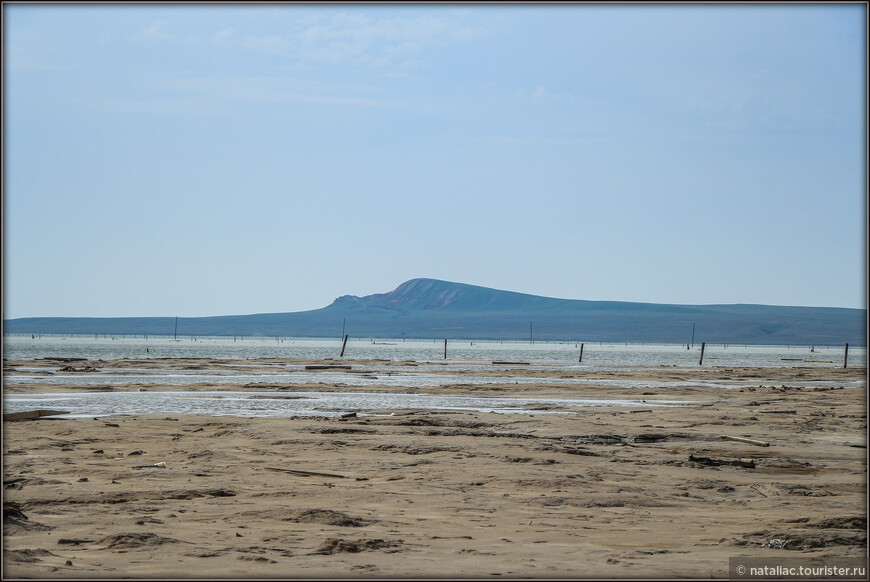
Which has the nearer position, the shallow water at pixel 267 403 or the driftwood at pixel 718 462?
the driftwood at pixel 718 462

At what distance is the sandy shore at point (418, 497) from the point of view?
7.09 meters

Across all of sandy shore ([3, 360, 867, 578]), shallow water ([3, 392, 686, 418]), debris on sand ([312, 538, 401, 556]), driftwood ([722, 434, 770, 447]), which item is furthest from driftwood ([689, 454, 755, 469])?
shallow water ([3, 392, 686, 418])

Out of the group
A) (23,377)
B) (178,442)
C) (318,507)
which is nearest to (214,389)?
(23,377)

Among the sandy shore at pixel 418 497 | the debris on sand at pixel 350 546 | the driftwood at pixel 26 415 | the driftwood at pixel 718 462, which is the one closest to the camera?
the sandy shore at pixel 418 497

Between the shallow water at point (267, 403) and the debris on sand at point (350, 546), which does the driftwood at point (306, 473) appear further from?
the shallow water at point (267, 403)

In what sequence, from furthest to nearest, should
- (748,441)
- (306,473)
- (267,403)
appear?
(267,403) < (748,441) < (306,473)

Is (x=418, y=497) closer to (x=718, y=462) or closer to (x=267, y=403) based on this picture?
(x=718, y=462)

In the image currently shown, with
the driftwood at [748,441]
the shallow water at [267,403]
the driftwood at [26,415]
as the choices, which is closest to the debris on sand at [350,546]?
the driftwood at [748,441]

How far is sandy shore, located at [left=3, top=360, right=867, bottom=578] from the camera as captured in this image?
709 centimetres

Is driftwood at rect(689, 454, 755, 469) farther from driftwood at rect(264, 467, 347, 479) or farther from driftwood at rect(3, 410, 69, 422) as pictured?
driftwood at rect(3, 410, 69, 422)

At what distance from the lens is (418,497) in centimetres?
1003

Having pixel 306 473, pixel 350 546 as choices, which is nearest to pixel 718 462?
pixel 306 473

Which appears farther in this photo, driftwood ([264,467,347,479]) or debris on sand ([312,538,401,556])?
driftwood ([264,467,347,479])

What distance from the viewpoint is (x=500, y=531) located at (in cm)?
834
